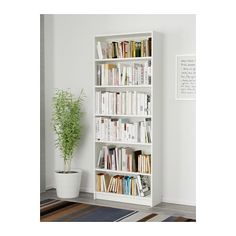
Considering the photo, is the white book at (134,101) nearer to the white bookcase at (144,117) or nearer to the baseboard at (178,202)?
the white bookcase at (144,117)

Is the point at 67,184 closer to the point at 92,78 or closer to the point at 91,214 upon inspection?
the point at 91,214

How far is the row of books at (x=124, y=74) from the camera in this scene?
473cm

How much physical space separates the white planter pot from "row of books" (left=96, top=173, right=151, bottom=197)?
269 millimetres

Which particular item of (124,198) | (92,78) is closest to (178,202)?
(124,198)

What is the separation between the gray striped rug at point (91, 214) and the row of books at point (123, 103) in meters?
1.12

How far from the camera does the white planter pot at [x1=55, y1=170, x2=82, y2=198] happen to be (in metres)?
5.05

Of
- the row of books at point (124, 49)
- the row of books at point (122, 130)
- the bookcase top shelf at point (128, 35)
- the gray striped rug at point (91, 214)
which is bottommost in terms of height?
the gray striped rug at point (91, 214)

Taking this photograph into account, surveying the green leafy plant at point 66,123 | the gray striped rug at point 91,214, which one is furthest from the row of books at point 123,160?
the gray striped rug at point 91,214

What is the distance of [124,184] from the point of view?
195 inches
